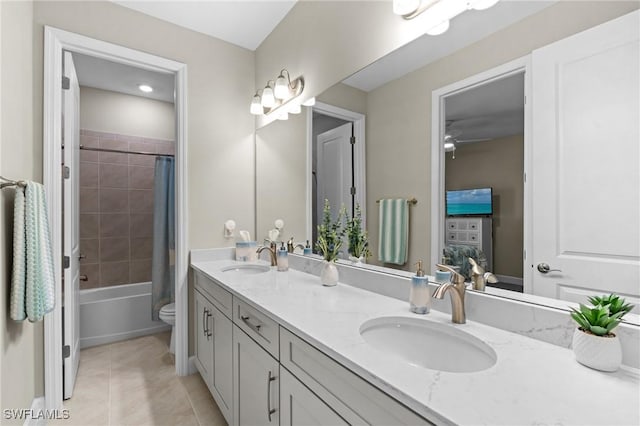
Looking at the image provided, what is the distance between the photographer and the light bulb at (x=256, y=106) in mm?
2492

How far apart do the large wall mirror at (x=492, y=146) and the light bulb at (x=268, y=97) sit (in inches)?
32.0

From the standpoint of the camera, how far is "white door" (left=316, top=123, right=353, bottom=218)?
1.72 meters

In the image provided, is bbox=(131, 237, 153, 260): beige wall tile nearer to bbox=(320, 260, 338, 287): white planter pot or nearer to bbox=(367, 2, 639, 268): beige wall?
bbox=(320, 260, 338, 287): white planter pot

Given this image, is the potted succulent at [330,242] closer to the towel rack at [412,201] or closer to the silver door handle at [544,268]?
the towel rack at [412,201]

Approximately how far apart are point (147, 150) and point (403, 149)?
3293 millimetres

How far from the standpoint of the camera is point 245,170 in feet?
8.77

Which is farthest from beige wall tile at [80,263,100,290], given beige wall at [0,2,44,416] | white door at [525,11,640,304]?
white door at [525,11,640,304]

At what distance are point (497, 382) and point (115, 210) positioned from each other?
3834 mm

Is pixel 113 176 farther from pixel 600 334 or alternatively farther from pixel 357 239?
pixel 600 334

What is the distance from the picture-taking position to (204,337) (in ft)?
6.81

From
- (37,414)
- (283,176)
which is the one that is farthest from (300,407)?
(37,414)

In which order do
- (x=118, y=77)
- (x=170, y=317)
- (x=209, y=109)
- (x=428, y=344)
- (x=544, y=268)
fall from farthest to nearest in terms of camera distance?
1. (x=118, y=77)
2. (x=170, y=317)
3. (x=209, y=109)
4. (x=428, y=344)
5. (x=544, y=268)

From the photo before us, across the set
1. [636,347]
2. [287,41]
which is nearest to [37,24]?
[287,41]

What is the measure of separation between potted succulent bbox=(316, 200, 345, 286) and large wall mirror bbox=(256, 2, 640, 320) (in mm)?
217
